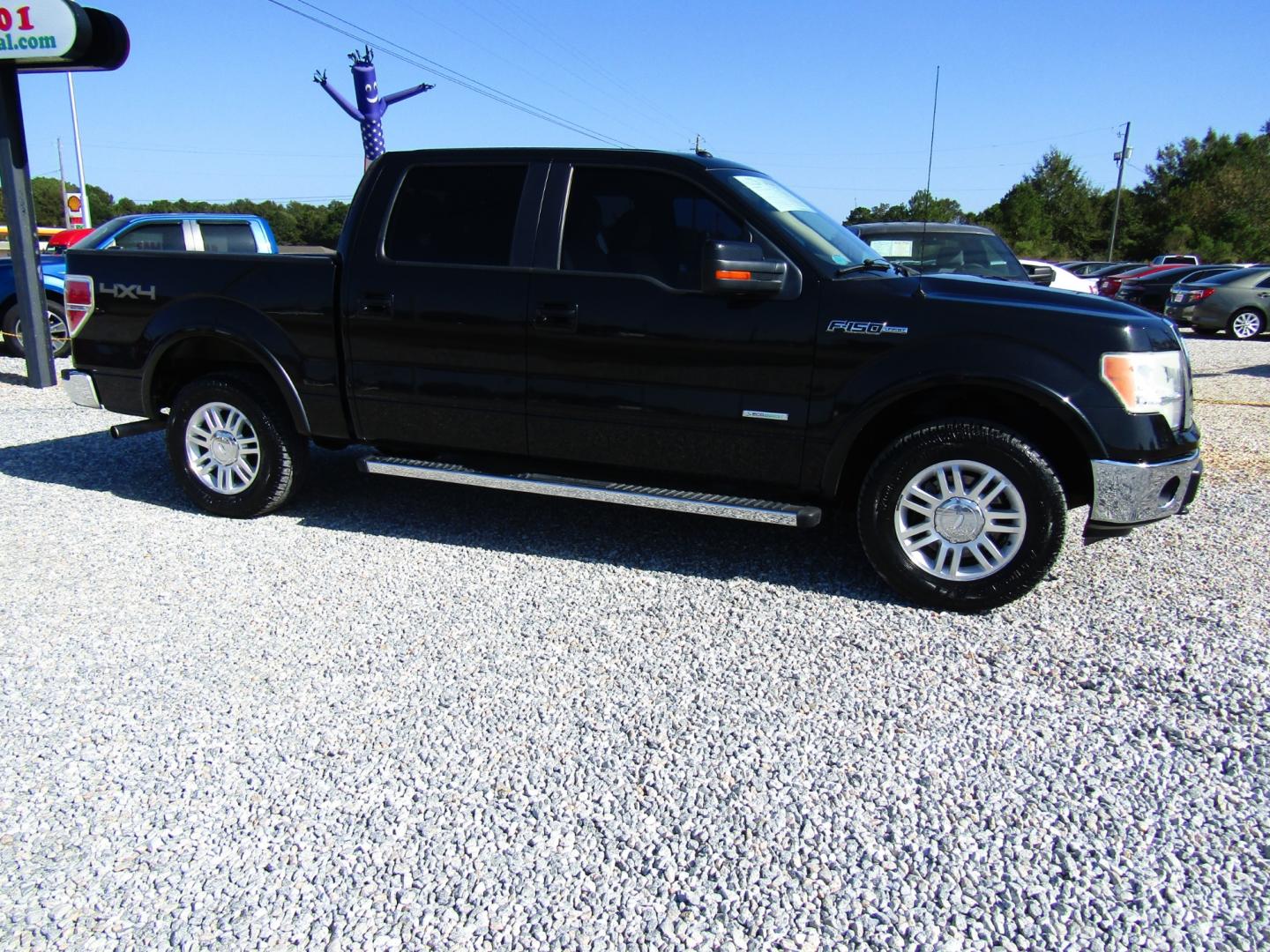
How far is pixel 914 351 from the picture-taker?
3.98 m

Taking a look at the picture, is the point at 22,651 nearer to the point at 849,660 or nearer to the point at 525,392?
the point at 525,392

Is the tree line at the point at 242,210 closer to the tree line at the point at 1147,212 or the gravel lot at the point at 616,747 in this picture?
the tree line at the point at 1147,212

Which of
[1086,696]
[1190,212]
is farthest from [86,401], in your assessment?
[1190,212]

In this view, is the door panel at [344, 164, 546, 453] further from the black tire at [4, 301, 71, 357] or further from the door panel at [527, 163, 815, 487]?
the black tire at [4, 301, 71, 357]

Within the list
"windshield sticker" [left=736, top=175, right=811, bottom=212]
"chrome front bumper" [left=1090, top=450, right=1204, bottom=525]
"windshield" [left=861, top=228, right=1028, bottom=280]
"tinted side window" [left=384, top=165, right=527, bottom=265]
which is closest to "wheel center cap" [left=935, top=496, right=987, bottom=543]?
"chrome front bumper" [left=1090, top=450, right=1204, bottom=525]

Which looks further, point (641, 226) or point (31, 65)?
point (31, 65)

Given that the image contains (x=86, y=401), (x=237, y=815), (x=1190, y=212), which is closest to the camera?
(x=237, y=815)

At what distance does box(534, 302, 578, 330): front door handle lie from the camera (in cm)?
446

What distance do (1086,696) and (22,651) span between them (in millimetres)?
4041

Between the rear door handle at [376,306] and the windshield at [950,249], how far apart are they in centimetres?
592

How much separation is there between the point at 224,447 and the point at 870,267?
3.67 m

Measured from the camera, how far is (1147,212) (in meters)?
58.4

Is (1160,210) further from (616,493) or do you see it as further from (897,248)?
(616,493)

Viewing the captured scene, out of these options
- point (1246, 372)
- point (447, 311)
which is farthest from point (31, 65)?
point (1246, 372)
